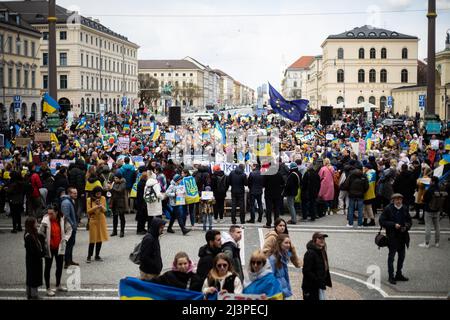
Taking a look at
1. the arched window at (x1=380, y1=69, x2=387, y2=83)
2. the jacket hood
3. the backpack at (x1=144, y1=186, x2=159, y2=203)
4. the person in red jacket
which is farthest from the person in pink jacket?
the arched window at (x1=380, y1=69, x2=387, y2=83)

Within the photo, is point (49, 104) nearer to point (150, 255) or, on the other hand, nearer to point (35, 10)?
point (150, 255)

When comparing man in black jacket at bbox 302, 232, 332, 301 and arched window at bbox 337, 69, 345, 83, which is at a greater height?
arched window at bbox 337, 69, 345, 83

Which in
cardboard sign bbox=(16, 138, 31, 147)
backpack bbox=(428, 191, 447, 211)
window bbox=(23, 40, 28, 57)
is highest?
window bbox=(23, 40, 28, 57)

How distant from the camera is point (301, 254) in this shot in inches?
454

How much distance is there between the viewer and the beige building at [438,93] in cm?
4661

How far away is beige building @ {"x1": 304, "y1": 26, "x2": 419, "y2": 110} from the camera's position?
3179 inches

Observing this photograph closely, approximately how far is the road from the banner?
0.79 meters

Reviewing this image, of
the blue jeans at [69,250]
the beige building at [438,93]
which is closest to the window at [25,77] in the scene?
the beige building at [438,93]

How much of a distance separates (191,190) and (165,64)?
150 metres

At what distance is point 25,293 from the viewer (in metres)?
9.07

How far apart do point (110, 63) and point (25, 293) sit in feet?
269

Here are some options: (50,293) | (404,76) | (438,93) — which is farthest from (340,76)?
(50,293)

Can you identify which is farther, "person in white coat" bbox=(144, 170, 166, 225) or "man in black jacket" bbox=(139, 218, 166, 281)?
"person in white coat" bbox=(144, 170, 166, 225)

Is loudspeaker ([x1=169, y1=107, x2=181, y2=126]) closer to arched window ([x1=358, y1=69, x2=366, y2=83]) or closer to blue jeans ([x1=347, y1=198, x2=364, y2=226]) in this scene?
blue jeans ([x1=347, y1=198, x2=364, y2=226])
